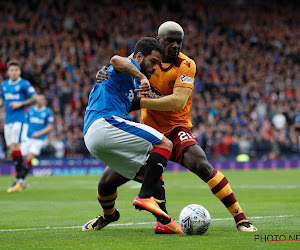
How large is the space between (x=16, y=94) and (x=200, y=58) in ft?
62.4

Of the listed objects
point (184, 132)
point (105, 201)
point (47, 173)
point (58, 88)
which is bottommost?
point (47, 173)

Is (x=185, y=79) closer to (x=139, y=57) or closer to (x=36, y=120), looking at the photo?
(x=139, y=57)

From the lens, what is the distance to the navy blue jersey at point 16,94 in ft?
45.2

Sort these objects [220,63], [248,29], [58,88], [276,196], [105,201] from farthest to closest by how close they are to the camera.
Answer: [248,29]
[220,63]
[58,88]
[276,196]
[105,201]

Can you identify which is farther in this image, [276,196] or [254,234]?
[276,196]

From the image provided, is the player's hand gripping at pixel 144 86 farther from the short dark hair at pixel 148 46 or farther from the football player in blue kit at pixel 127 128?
the short dark hair at pixel 148 46

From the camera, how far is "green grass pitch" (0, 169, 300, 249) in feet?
18.5

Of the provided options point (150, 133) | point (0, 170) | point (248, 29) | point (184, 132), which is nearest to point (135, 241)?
point (150, 133)

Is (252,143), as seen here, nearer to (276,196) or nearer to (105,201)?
(276,196)

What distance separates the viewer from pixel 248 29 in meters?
35.8

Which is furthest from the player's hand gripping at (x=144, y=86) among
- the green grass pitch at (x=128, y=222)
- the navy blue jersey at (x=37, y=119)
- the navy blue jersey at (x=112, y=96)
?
the navy blue jersey at (x=37, y=119)

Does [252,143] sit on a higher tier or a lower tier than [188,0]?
lower

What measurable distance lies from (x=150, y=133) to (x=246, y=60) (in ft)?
89.9

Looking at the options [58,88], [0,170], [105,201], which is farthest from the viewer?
[58,88]
